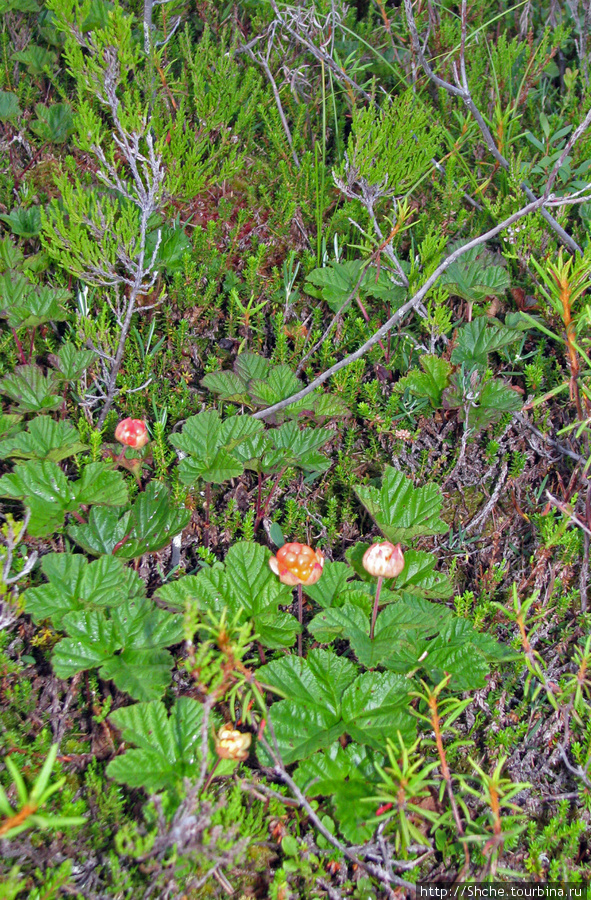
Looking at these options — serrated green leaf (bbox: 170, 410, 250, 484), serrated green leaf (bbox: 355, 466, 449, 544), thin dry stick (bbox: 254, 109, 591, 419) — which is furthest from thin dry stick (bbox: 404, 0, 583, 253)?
serrated green leaf (bbox: 170, 410, 250, 484)

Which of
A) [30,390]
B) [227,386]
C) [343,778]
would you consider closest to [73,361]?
[30,390]

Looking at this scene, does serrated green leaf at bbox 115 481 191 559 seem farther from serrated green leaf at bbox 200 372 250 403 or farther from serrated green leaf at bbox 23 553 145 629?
serrated green leaf at bbox 200 372 250 403

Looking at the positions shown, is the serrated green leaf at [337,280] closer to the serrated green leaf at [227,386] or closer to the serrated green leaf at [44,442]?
the serrated green leaf at [227,386]

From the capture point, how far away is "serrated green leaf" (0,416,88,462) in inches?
89.8

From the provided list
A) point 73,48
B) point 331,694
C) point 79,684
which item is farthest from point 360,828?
point 73,48

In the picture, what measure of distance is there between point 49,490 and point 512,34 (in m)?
3.96

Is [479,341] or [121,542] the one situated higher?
[479,341]

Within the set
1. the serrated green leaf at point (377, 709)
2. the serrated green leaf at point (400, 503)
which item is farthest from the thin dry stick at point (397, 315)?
the serrated green leaf at point (377, 709)

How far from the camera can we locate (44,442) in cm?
233

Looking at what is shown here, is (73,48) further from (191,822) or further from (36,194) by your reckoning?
(191,822)

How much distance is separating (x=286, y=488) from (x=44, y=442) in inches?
33.9

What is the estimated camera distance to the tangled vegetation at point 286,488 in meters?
1.66

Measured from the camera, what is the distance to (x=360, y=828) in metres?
1.59

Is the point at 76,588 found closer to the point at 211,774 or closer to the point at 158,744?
the point at 158,744
